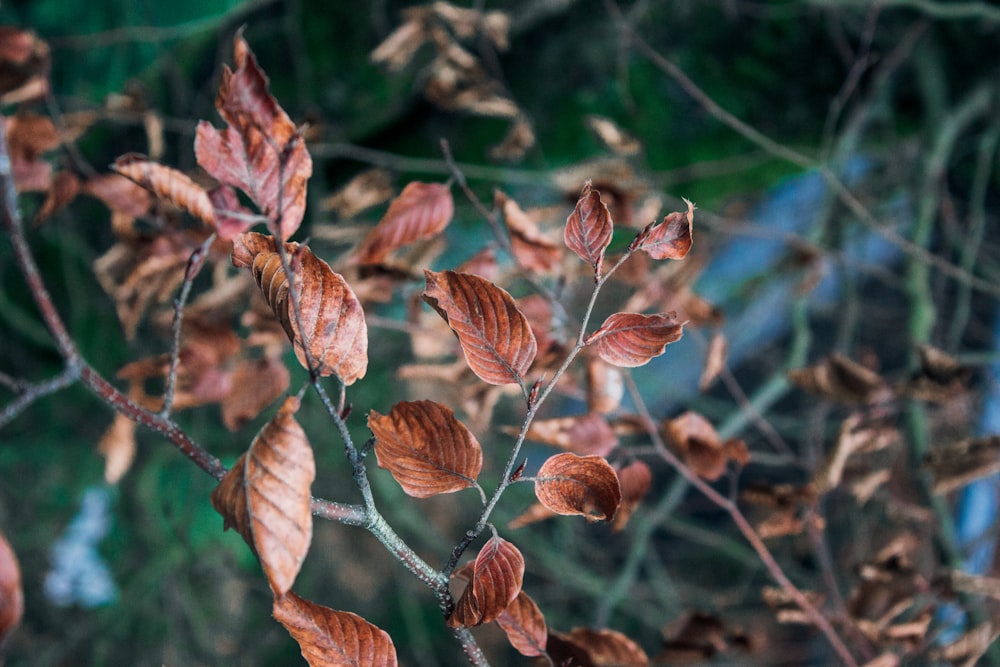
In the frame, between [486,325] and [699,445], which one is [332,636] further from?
[699,445]

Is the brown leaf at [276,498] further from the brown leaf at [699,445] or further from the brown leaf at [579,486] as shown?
the brown leaf at [699,445]

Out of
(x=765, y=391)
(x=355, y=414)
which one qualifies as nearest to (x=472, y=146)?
(x=355, y=414)

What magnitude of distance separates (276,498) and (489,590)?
152 millimetres

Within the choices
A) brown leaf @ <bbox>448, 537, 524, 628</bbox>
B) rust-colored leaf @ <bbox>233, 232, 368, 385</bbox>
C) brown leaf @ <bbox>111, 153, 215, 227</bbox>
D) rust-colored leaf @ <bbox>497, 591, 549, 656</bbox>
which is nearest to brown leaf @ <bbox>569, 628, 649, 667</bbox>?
rust-colored leaf @ <bbox>497, 591, 549, 656</bbox>

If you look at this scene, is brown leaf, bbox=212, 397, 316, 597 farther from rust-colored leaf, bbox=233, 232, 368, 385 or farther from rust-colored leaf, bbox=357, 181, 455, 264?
rust-colored leaf, bbox=357, 181, 455, 264

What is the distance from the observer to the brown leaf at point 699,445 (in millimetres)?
644

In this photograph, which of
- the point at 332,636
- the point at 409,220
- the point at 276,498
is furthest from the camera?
the point at 409,220

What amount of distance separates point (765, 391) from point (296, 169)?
1087mm

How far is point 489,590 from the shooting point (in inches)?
15.6

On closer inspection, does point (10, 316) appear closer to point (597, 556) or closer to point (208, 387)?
point (208, 387)

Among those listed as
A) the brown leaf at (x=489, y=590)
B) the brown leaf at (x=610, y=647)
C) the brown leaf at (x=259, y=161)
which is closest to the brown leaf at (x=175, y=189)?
the brown leaf at (x=259, y=161)

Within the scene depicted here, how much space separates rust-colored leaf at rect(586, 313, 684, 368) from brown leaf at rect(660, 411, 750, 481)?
236 mm

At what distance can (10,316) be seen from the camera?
1.92 meters

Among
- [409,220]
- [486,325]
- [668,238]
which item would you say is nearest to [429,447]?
[486,325]
